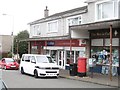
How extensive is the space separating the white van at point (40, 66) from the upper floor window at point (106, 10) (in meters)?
5.65

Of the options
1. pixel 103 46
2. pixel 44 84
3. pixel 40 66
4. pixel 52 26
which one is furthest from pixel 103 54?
pixel 52 26

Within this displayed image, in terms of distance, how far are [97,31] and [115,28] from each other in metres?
2.34

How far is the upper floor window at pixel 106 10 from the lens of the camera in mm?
21578

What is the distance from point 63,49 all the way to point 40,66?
956cm

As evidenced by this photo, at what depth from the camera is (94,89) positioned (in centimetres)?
1441

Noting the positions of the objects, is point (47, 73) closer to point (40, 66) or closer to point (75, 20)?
point (40, 66)

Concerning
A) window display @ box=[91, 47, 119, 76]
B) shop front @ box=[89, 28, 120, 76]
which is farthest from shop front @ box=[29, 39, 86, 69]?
window display @ box=[91, 47, 119, 76]

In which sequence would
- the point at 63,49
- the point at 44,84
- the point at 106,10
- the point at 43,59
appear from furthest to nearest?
1. the point at 63,49
2. the point at 106,10
3. the point at 43,59
4. the point at 44,84

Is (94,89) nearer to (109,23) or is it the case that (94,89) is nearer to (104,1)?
(109,23)

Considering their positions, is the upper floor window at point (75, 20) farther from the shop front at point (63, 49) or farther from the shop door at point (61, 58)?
the shop door at point (61, 58)

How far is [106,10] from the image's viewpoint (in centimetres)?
2280

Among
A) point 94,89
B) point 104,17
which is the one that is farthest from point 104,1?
point 94,89

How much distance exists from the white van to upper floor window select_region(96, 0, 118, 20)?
5.65 m

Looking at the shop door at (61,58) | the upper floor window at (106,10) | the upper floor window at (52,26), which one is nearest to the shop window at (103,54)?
the upper floor window at (106,10)
